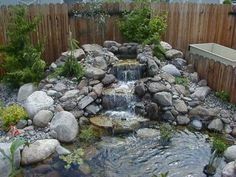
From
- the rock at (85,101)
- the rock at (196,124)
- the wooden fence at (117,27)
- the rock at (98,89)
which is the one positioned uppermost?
the wooden fence at (117,27)

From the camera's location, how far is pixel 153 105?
6602 mm

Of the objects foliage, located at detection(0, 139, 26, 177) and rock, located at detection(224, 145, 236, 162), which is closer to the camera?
foliage, located at detection(0, 139, 26, 177)

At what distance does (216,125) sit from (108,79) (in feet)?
8.91

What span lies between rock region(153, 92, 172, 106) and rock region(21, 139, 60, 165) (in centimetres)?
250

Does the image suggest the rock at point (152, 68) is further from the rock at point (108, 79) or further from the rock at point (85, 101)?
the rock at point (85, 101)

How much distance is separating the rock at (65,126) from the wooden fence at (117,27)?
119 inches

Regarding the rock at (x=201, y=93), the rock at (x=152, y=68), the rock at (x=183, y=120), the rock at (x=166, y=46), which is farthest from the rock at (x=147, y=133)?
the rock at (x=166, y=46)

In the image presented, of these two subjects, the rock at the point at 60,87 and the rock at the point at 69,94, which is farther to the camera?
the rock at the point at 60,87

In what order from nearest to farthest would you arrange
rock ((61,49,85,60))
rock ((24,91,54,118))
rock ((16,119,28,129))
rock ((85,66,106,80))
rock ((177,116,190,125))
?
rock ((16,119,28,129))
rock ((24,91,54,118))
rock ((177,116,190,125))
rock ((85,66,106,80))
rock ((61,49,85,60))

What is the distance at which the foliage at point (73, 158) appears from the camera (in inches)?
199

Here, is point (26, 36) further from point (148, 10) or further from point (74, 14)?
point (148, 10)

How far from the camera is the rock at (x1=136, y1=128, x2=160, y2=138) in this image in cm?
604

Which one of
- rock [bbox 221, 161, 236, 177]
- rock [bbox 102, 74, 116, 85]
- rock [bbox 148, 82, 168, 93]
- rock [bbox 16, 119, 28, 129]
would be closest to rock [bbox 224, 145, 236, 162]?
rock [bbox 221, 161, 236, 177]

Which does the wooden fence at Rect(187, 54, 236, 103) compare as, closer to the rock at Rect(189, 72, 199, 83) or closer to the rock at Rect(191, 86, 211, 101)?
the rock at Rect(189, 72, 199, 83)
